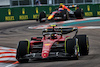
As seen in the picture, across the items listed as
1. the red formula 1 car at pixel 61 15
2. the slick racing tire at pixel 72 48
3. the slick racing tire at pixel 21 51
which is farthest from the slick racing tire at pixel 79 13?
the slick racing tire at pixel 21 51

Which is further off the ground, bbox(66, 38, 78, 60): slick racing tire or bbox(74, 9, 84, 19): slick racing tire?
bbox(74, 9, 84, 19): slick racing tire

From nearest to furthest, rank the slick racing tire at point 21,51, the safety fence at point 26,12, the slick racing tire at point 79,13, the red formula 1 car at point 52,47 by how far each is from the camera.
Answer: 1. the red formula 1 car at point 52,47
2. the slick racing tire at point 21,51
3. the slick racing tire at point 79,13
4. the safety fence at point 26,12

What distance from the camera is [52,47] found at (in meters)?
A: 9.26

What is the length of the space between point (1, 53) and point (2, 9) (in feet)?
58.4

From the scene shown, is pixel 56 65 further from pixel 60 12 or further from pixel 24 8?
pixel 24 8

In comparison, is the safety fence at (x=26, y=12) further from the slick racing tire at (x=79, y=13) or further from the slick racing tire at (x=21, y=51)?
the slick racing tire at (x=21, y=51)

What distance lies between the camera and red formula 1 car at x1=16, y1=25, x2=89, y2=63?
345 inches

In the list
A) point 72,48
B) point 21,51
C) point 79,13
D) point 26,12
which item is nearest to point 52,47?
point 72,48

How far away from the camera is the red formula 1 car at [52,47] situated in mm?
8773

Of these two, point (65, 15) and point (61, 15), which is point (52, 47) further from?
point (65, 15)

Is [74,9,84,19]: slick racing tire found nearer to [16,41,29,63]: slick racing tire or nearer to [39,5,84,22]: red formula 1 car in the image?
[39,5,84,22]: red formula 1 car

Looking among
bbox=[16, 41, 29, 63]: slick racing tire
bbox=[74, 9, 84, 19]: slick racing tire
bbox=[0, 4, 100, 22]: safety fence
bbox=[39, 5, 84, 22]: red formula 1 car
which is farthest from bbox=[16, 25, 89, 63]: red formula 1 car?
bbox=[0, 4, 100, 22]: safety fence

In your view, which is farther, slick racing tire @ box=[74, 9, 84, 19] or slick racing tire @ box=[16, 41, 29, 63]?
slick racing tire @ box=[74, 9, 84, 19]

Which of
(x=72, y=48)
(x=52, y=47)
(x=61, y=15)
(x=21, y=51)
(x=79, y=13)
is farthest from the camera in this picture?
(x=79, y=13)
